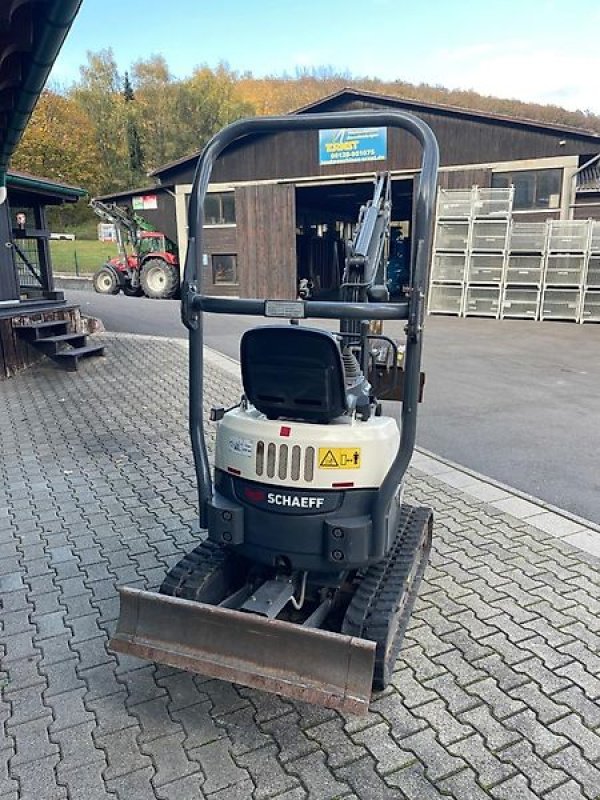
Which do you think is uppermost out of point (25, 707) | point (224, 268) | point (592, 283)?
point (224, 268)

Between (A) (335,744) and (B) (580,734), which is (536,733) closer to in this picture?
(B) (580,734)

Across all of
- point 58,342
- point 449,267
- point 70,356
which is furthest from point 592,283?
point 58,342

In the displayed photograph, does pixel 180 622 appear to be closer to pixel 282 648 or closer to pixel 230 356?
pixel 282 648

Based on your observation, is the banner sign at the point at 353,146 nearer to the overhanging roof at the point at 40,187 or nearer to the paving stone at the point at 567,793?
the overhanging roof at the point at 40,187

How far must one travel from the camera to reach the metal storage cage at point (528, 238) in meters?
15.7

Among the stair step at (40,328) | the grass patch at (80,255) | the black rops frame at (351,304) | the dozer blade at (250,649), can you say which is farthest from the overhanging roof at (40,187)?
the grass patch at (80,255)

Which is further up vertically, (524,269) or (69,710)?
(524,269)

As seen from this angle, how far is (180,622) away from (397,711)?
3.40 feet

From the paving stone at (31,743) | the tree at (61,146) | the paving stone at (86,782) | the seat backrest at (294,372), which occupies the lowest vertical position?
the paving stone at (31,743)

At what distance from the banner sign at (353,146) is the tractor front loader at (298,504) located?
17.7 metres

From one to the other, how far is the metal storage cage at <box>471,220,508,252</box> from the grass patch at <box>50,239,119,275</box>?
22.4 meters

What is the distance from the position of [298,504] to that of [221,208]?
21.1 meters

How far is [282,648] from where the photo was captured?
98.7 inches

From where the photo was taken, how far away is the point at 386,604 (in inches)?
112
